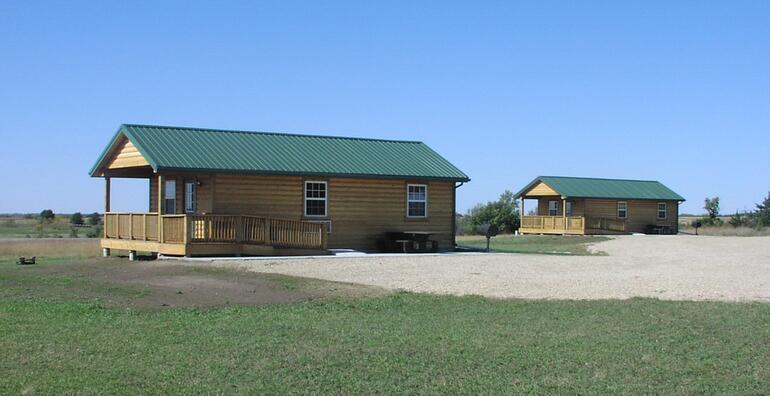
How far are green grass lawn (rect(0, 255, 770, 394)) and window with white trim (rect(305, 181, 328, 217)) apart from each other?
13261 millimetres

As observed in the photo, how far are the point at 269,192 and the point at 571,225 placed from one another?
30812 millimetres

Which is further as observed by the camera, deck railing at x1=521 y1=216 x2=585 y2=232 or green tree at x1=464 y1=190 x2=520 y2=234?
green tree at x1=464 y1=190 x2=520 y2=234

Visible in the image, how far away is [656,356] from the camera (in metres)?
10.3

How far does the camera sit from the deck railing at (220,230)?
24656 millimetres

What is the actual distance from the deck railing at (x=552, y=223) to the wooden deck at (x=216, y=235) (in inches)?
1189

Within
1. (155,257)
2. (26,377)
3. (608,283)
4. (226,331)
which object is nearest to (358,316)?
(226,331)

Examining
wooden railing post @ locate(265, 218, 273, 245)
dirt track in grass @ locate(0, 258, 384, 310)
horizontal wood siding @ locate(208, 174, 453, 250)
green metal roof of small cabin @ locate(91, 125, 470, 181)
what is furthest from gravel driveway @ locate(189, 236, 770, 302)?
green metal roof of small cabin @ locate(91, 125, 470, 181)

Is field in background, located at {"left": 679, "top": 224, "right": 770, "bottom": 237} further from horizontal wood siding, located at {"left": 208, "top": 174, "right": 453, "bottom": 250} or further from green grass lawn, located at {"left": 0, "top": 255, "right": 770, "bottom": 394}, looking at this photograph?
green grass lawn, located at {"left": 0, "top": 255, "right": 770, "bottom": 394}

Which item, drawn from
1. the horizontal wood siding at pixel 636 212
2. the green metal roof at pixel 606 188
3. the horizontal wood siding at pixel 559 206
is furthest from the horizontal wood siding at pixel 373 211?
the horizontal wood siding at pixel 636 212

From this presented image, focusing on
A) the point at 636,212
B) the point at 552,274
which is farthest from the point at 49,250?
the point at 636,212

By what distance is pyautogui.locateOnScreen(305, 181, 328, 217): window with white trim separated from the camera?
28281 millimetres

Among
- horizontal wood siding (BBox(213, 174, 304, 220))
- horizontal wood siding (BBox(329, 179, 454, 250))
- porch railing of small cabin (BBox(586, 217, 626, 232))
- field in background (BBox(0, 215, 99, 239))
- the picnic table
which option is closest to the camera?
horizontal wood siding (BBox(213, 174, 304, 220))

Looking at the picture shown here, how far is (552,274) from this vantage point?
2172 cm

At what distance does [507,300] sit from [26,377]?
8951 millimetres
